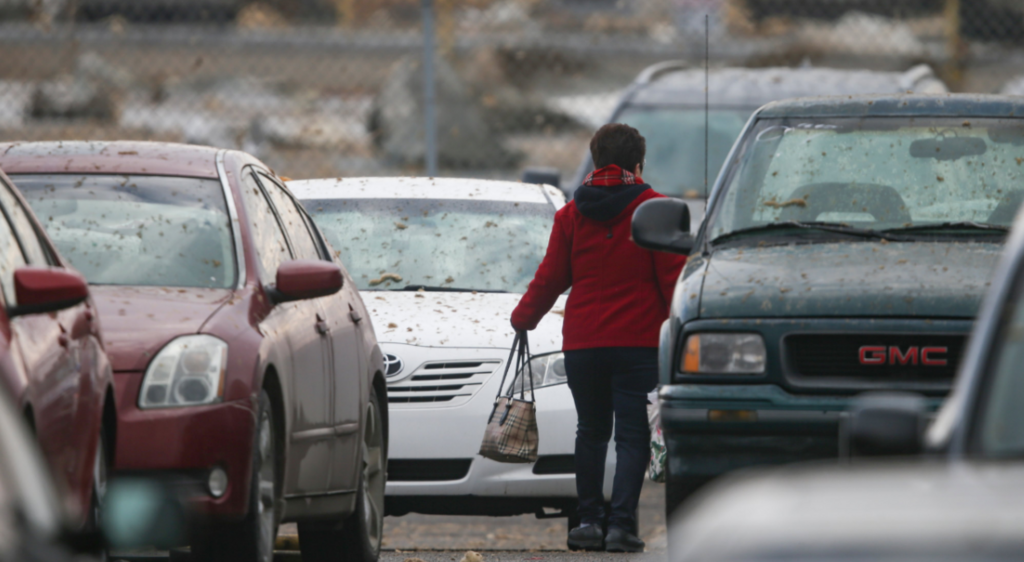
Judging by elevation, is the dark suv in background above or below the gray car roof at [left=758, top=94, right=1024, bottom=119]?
below

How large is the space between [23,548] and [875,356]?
3739mm

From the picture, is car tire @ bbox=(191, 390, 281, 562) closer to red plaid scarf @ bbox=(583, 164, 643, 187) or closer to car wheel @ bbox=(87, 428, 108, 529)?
car wheel @ bbox=(87, 428, 108, 529)

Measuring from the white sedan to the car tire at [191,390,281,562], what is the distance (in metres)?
2.15

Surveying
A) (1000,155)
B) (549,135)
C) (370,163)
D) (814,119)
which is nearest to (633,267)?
(814,119)

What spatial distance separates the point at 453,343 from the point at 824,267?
254 cm

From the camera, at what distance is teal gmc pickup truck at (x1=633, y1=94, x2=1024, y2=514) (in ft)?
19.2

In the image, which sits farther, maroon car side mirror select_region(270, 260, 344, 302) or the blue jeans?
the blue jeans

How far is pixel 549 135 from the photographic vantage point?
739 inches

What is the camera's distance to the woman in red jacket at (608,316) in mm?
7570

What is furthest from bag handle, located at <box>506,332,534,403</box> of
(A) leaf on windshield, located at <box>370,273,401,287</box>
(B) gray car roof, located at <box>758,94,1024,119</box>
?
(B) gray car roof, located at <box>758,94,1024,119</box>

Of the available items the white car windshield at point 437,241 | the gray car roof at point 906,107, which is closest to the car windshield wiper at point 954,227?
the gray car roof at point 906,107

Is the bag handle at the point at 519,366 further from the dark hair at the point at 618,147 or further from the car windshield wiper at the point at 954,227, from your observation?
the car windshield wiper at the point at 954,227

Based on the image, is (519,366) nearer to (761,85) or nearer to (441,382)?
(441,382)

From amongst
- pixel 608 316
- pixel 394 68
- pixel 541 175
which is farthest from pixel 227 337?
pixel 394 68
